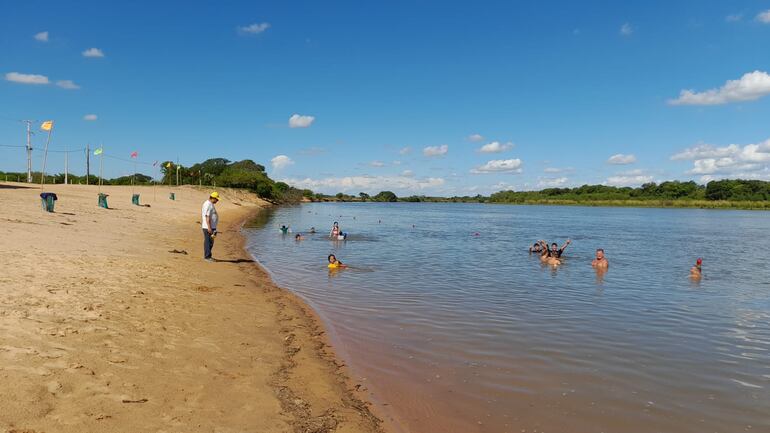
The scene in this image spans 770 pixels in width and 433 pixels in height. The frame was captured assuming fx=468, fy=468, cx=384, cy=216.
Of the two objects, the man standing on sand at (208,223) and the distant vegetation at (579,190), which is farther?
the distant vegetation at (579,190)

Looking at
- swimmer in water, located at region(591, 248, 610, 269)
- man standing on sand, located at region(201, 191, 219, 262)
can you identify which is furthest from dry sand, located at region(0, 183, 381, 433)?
swimmer in water, located at region(591, 248, 610, 269)

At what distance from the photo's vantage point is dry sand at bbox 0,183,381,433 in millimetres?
4586

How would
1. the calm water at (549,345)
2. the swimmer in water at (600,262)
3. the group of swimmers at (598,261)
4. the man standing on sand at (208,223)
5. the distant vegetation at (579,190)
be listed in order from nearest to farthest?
the calm water at (549,345) < the man standing on sand at (208,223) < the group of swimmers at (598,261) < the swimmer in water at (600,262) < the distant vegetation at (579,190)

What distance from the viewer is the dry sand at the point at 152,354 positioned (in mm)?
4586

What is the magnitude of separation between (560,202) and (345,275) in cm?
16944

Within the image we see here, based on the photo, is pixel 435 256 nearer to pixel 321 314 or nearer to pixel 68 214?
pixel 321 314

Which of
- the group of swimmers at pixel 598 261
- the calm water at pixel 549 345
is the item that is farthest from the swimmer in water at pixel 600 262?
the calm water at pixel 549 345

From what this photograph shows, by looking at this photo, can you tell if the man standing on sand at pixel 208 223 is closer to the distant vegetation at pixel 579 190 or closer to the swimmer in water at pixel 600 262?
the swimmer in water at pixel 600 262

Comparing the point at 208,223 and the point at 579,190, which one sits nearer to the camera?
the point at 208,223

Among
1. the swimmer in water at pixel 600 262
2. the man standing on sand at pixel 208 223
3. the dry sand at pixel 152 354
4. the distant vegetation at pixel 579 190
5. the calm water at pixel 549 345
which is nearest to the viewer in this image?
the dry sand at pixel 152 354

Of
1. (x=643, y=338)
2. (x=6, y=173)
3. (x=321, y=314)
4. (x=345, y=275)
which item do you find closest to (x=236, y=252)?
(x=345, y=275)

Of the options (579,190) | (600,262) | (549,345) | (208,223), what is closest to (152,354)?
(549,345)

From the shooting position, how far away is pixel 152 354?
6203mm

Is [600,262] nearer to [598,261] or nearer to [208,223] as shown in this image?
[598,261]
